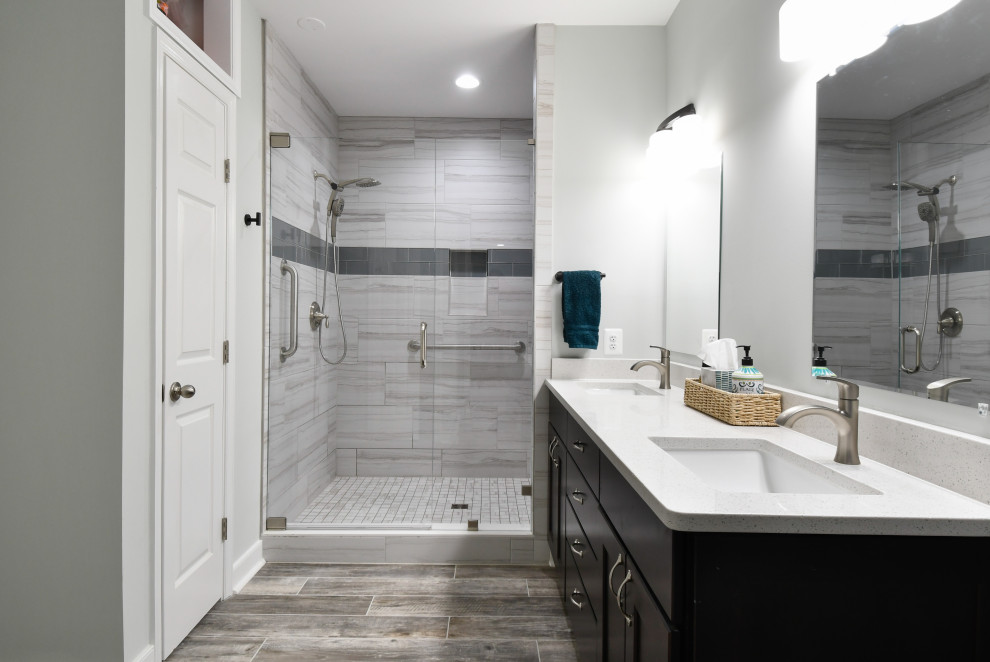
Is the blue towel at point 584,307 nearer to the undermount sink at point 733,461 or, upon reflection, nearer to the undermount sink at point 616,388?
the undermount sink at point 616,388

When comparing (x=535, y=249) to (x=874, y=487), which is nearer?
(x=874, y=487)

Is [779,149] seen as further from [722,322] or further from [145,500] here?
[145,500]

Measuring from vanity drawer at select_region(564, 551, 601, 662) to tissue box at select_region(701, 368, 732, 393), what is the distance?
72 cm

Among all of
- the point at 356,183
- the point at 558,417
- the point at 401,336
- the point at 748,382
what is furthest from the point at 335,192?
the point at 748,382

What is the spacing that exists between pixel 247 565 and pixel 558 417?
1514 millimetres

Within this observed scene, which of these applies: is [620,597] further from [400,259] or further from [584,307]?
[400,259]

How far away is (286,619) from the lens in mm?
2096

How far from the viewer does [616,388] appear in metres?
2.46

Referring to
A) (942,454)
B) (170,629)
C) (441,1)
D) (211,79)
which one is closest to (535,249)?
(441,1)

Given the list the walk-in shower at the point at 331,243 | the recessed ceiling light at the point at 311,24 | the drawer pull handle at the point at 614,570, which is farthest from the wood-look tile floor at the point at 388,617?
the recessed ceiling light at the point at 311,24

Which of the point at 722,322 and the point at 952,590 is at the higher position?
the point at 722,322

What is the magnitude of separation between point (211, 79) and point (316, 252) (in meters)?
0.88

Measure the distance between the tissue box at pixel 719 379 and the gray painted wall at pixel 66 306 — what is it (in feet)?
5.72

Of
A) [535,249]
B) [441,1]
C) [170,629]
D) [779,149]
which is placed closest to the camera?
[779,149]
